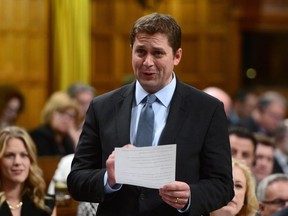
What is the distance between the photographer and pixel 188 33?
13.2 m

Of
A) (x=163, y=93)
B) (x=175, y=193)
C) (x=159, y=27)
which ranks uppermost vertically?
(x=159, y=27)

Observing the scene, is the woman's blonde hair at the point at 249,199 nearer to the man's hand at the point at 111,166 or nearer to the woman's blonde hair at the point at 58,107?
the man's hand at the point at 111,166

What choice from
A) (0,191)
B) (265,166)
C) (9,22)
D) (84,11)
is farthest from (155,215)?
(9,22)

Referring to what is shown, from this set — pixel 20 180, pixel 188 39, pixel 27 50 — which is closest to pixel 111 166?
pixel 20 180

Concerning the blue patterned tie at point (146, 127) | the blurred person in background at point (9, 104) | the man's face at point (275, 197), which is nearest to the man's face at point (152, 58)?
the blue patterned tie at point (146, 127)

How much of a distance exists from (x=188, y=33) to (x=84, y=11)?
127 inches

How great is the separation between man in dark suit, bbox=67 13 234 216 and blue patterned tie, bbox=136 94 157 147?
0.08 ft

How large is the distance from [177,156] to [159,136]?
4.2 inches

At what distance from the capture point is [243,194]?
4.52 metres

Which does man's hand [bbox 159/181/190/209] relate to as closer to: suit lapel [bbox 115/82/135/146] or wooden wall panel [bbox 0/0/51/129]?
suit lapel [bbox 115/82/135/146]

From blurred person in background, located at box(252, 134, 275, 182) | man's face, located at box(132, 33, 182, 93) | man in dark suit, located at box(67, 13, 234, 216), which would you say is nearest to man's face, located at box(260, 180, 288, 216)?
blurred person in background, located at box(252, 134, 275, 182)

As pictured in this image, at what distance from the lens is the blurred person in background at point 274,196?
5293 millimetres

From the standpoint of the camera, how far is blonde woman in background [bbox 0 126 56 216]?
4828mm

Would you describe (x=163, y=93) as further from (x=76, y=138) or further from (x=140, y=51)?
(x=76, y=138)
